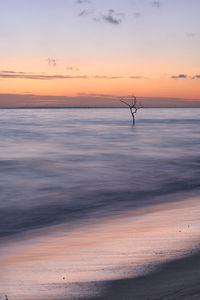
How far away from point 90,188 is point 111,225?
17.7 ft

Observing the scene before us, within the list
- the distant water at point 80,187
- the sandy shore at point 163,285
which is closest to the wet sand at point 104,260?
the sandy shore at point 163,285

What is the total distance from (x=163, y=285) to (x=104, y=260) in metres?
1.31

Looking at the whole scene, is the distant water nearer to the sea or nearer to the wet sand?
the sea

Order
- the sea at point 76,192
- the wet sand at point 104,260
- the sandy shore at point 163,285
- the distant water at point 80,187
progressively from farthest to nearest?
the distant water at point 80,187 → the sea at point 76,192 → the wet sand at point 104,260 → the sandy shore at point 163,285

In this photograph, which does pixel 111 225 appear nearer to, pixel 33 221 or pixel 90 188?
pixel 33 221

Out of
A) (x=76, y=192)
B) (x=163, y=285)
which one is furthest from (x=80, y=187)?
(x=163, y=285)

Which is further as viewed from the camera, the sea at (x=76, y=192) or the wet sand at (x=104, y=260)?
the sea at (x=76, y=192)

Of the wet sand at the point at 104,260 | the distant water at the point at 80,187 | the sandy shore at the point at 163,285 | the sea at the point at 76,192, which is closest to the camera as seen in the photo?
the sandy shore at the point at 163,285

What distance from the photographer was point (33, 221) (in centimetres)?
848

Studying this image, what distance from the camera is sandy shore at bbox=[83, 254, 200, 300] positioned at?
3588 mm

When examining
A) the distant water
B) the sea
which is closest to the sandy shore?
the sea

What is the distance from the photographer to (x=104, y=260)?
5094 millimetres

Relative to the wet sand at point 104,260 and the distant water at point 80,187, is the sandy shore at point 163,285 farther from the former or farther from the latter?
the distant water at point 80,187

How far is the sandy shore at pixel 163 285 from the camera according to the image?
3.59m
